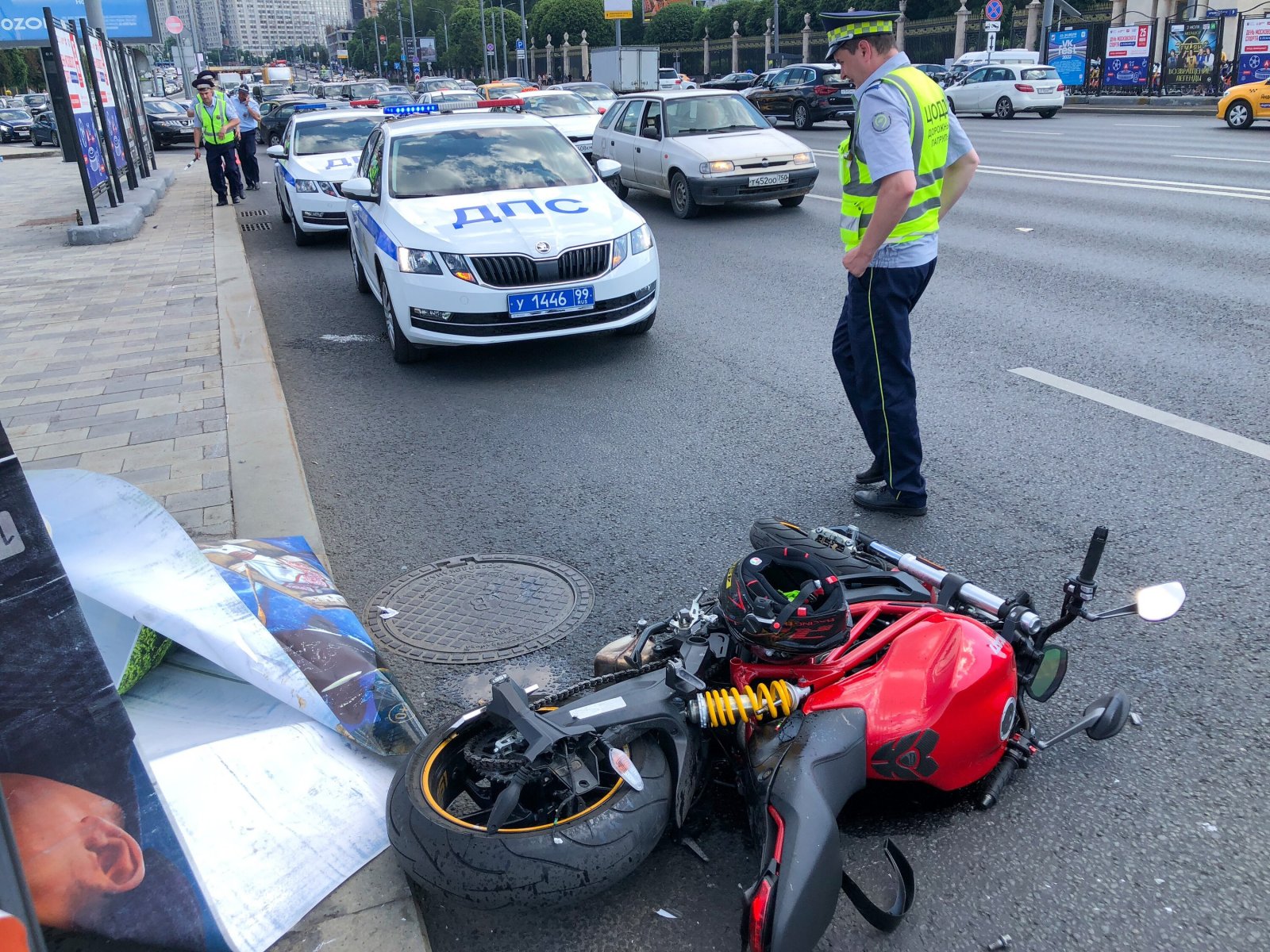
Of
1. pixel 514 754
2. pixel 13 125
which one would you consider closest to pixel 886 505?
pixel 514 754

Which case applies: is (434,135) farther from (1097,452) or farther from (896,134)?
(1097,452)

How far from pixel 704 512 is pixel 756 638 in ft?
6.57

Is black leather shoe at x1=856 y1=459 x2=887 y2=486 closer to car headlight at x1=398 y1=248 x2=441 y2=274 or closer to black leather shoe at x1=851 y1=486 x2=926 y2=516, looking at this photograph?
black leather shoe at x1=851 y1=486 x2=926 y2=516

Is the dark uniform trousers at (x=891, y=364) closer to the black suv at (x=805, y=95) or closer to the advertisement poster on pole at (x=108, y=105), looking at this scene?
the advertisement poster on pole at (x=108, y=105)

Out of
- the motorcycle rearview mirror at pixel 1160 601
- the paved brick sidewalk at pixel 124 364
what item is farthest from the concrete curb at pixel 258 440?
the motorcycle rearview mirror at pixel 1160 601

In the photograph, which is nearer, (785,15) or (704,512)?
(704,512)

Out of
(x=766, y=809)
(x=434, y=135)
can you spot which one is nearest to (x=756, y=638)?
(x=766, y=809)

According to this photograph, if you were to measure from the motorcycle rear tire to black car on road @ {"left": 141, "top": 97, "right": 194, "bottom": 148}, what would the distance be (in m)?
35.2

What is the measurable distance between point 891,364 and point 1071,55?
3991 cm

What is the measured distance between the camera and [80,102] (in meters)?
13.2

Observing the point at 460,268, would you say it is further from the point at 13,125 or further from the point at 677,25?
the point at 677,25

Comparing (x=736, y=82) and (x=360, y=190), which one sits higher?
(x=736, y=82)

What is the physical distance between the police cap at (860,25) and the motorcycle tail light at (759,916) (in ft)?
11.1

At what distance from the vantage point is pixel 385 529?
449 centimetres
